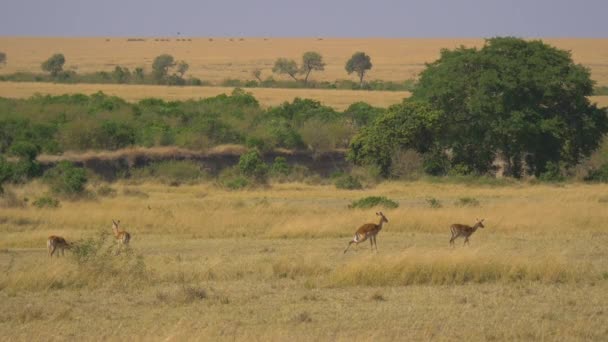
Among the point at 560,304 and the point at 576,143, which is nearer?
the point at 560,304

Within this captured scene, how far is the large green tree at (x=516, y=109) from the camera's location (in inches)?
1598

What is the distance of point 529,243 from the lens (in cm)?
2064

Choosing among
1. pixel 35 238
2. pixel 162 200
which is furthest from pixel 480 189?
pixel 35 238

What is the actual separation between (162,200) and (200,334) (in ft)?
70.8

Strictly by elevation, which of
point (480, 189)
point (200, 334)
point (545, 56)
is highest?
point (545, 56)

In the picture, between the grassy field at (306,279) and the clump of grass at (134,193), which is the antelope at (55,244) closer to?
the grassy field at (306,279)

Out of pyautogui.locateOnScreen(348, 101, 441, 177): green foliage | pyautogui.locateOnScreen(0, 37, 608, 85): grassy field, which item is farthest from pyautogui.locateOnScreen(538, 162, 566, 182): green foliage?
pyautogui.locateOnScreen(0, 37, 608, 85): grassy field

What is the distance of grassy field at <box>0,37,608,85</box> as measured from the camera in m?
137

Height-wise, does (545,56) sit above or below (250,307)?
above

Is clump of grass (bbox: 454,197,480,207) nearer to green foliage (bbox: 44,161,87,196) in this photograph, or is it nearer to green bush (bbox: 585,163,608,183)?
green foliage (bbox: 44,161,87,196)

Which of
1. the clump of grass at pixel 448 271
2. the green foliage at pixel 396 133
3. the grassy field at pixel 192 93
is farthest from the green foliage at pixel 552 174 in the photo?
the grassy field at pixel 192 93

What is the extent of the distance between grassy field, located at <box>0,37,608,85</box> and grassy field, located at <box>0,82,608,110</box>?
1085 inches

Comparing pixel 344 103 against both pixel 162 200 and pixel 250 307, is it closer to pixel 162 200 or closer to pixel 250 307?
pixel 162 200

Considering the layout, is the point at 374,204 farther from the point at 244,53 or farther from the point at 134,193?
the point at 244,53
